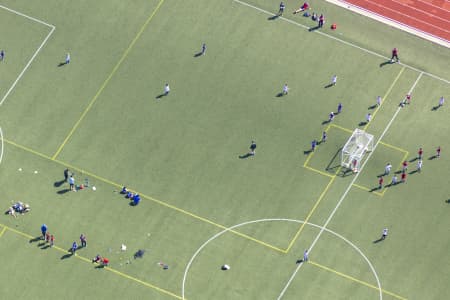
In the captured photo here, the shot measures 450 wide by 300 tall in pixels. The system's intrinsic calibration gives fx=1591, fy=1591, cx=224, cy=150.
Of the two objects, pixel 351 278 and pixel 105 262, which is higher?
pixel 351 278

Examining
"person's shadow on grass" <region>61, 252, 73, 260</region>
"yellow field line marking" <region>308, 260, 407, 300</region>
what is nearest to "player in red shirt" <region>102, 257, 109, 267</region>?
"person's shadow on grass" <region>61, 252, 73, 260</region>

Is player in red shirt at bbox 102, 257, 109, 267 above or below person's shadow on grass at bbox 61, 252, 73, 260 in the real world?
above

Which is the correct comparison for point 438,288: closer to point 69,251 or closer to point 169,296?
point 169,296

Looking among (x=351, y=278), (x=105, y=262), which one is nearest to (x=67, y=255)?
(x=105, y=262)

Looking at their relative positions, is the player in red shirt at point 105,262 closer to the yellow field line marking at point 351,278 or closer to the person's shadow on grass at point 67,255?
the person's shadow on grass at point 67,255

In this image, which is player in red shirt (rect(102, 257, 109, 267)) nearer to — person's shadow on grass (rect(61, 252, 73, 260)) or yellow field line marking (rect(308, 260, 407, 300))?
person's shadow on grass (rect(61, 252, 73, 260))

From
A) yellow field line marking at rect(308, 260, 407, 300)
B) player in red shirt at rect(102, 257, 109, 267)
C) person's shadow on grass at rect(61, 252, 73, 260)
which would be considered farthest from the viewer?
person's shadow on grass at rect(61, 252, 73, 260)

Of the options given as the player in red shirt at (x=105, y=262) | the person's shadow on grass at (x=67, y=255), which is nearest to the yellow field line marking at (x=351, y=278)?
the player in red shirt at (x=105, y=262)

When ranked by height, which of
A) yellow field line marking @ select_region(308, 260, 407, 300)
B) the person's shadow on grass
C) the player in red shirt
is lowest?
the person's shadow on grass

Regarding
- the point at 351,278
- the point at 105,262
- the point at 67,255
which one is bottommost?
the point at 67,255

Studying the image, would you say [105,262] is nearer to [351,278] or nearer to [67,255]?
[67,255]

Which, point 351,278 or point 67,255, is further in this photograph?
point 67,255
